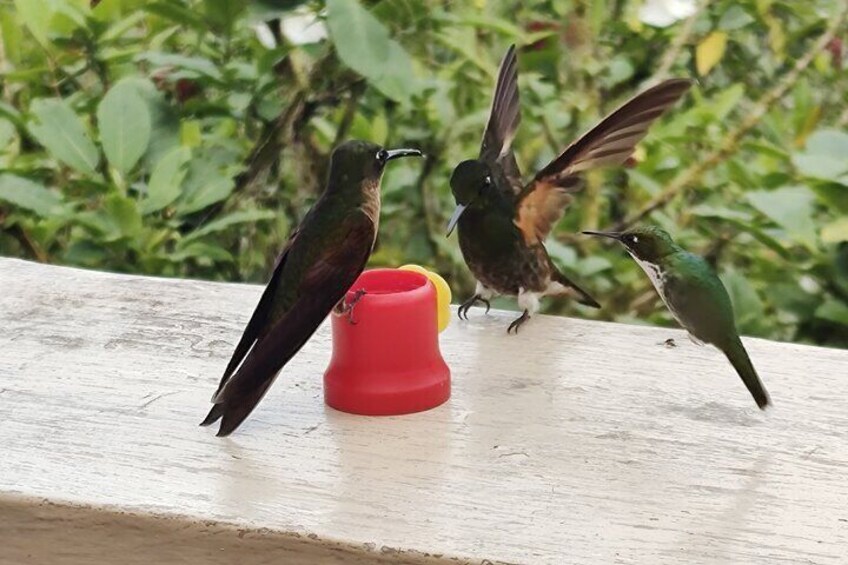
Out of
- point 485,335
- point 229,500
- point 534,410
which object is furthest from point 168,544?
point 485,335

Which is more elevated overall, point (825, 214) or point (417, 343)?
point (417, 343)

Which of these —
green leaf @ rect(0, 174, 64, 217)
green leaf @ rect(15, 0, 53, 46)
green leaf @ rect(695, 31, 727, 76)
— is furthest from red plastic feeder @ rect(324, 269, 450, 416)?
green leaf @ rect(695, 31, 727, 76)

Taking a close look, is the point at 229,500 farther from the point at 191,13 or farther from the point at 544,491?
the point at 191,13

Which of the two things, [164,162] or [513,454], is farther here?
[164,162]

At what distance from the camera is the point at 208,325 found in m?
1.04

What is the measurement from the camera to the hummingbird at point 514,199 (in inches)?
34.3

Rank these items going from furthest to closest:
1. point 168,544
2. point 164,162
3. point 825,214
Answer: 1. point 825,214
2. point 164,162
3. point 168,544

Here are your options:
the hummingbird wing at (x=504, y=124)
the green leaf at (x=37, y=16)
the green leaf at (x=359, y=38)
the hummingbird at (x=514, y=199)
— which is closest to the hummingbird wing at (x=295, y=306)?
the hummingbird at (x=514, y=199)

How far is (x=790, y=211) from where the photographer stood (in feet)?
3.91

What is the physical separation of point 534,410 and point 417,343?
104mm

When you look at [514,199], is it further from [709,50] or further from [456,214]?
[709,50]

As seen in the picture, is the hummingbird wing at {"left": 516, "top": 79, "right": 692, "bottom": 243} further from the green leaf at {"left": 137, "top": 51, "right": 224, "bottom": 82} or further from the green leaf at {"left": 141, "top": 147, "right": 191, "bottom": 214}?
the green leaf at {"left": 137, "top": 51, "right": 224, "bottom": 82}

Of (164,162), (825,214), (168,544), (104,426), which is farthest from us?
(825,214)

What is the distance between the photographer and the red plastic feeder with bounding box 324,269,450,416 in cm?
85
